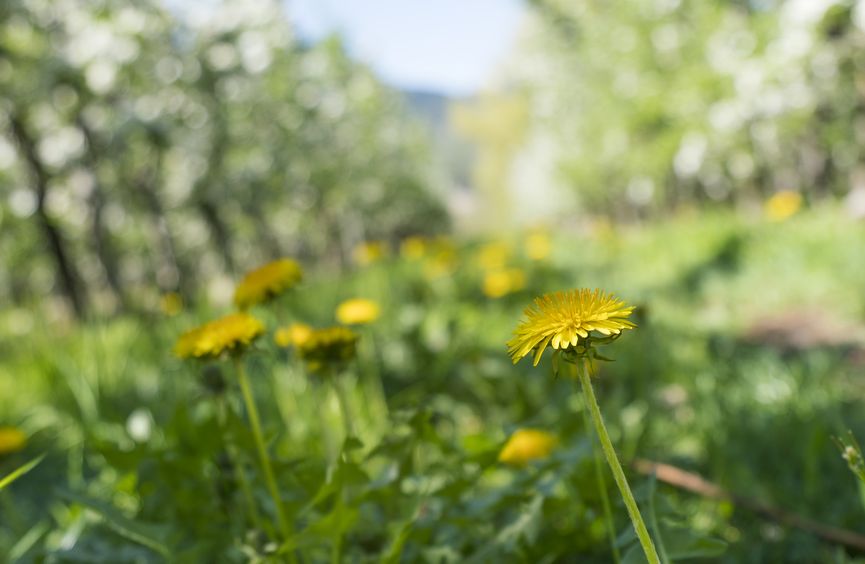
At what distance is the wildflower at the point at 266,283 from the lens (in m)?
1.11

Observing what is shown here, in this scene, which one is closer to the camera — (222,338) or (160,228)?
(222,338)

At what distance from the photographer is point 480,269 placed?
558 centimetres

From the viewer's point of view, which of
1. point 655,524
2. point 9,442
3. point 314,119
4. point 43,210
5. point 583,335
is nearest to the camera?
point 583,335

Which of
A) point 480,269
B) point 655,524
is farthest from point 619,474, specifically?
point 480,269

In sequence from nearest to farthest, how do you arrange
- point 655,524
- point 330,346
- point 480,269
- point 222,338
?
point 655,524 → point 222,338 → point 330,346 → point 480,269

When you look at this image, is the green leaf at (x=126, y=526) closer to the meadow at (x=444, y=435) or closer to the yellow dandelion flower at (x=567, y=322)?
the meadow at (x=444, y=435)

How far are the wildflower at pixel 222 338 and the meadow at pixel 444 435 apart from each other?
0.01 metres

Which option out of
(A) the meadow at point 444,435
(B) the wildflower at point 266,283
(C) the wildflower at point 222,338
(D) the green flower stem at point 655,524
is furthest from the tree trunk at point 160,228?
(D) the green flower stem at point 655,524

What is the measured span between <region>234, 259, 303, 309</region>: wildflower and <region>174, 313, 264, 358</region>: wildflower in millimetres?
250

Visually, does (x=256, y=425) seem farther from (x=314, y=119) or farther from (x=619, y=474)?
(x=314, y=119)

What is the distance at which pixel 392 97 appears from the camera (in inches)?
964

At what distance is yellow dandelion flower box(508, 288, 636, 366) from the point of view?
48cm

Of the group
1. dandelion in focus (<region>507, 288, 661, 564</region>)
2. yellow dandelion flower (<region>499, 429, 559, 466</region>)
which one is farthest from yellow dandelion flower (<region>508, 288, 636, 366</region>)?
yellow dandelion flower (<region>499, 429, 559, 466</region>)

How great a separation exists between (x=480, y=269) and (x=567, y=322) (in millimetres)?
5094
